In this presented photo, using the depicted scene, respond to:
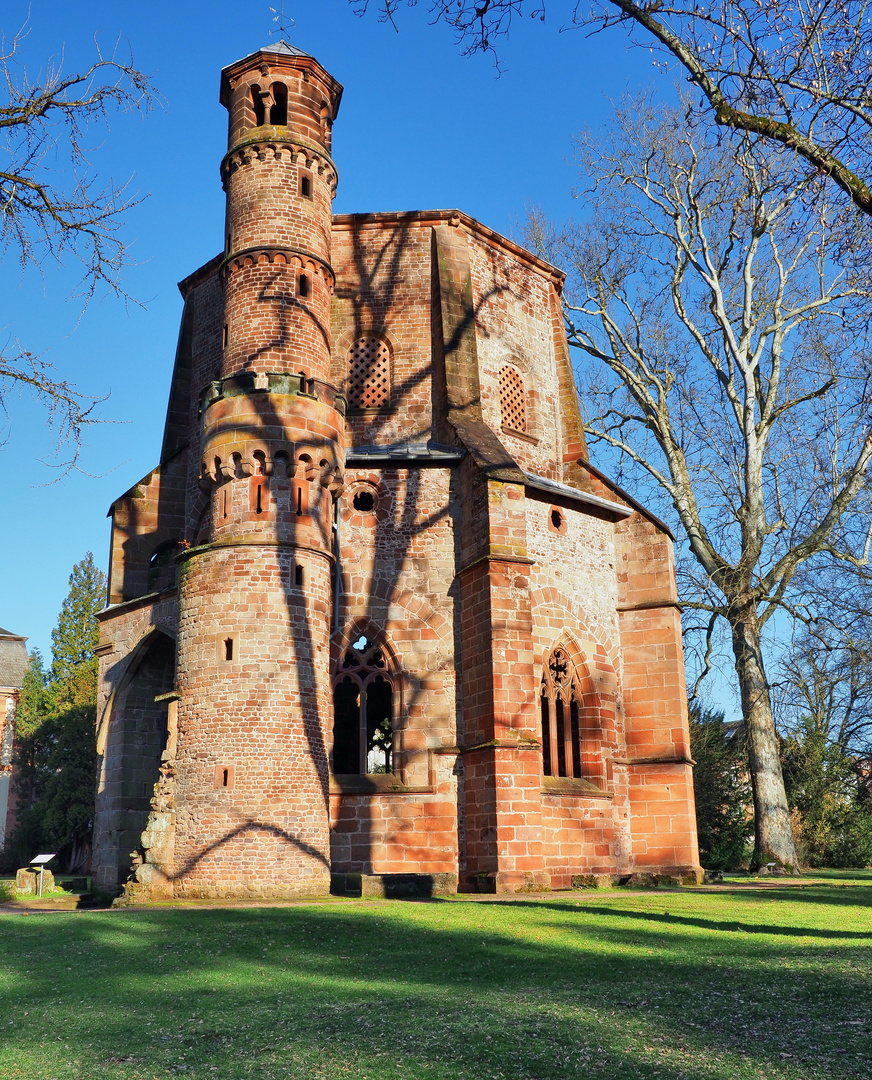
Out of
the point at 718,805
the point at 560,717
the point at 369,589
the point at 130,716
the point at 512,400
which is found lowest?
the point at 718,805

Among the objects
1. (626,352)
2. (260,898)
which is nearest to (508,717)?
(260,898)

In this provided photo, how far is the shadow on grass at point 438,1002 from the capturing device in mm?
4730

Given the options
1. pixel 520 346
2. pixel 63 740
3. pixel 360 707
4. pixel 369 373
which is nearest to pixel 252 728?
pixel 360 707

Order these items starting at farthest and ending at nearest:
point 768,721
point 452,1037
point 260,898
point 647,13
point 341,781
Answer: point 768,721
point 341,781
point 260,898
point 647,13
point 452,1037

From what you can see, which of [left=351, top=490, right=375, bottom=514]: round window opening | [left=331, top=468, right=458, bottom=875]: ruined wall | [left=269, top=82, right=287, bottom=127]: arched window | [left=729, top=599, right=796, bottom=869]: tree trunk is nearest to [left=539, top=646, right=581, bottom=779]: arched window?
[left=331, top=468, right=458, bottom=875]: ruined wall

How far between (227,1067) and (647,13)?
8594 mm

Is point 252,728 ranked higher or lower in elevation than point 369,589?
lower

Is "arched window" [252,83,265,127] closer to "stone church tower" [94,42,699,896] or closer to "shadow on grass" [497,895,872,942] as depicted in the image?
"stone church tower" [94,42,699,896]

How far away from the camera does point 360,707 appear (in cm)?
1794

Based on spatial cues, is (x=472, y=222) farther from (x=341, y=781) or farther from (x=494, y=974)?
(x=494, y=974)

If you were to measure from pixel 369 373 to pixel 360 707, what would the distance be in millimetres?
7666

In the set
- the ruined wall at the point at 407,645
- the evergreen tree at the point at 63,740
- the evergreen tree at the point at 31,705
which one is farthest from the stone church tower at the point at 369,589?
the evergreen tree at the point at 31,705

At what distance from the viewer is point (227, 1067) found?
15.5ft

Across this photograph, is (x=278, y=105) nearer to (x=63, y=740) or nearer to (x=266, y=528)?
(x=266, y=528)
